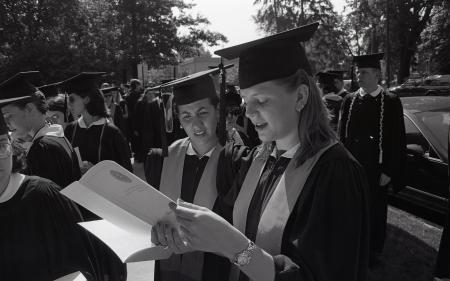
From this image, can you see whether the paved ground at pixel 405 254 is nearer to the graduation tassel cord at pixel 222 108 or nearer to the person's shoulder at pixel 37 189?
the graduation tassel cord at pixel 222 108

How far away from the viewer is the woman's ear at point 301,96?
1.53 meters

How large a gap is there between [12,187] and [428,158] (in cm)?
427

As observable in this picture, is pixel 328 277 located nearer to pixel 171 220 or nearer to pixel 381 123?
pixel 171 220

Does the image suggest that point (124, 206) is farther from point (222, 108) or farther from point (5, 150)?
point (222, 108)

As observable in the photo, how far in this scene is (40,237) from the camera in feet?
5.97

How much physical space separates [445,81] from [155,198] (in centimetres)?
2546

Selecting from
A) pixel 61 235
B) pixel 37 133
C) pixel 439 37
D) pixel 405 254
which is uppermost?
pixel 439 37

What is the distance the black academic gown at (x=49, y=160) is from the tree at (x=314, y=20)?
27.2 metres

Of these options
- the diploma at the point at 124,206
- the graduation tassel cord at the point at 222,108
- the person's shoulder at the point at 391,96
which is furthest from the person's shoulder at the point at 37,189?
the person's shoulder at the point at 391,96

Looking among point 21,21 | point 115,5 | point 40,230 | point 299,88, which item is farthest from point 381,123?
point 115,5

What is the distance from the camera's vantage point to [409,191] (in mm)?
4949

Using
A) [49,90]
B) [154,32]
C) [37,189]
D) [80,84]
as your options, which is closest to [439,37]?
[154,32]

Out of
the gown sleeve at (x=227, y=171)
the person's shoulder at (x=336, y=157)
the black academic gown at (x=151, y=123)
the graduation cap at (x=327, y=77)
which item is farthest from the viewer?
the black academic gown at (x=151, y=123)

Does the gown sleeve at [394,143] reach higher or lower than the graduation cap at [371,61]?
lower
